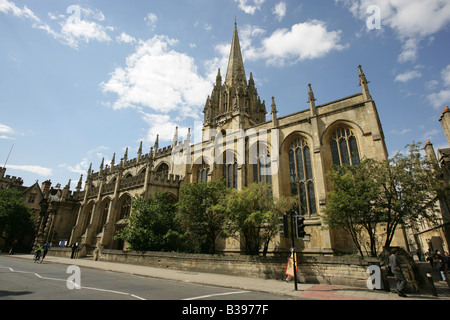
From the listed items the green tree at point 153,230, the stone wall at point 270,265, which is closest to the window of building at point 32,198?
the green tree at point 153,230

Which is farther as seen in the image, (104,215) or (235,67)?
(235,67)

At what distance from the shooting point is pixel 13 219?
31.5 meters

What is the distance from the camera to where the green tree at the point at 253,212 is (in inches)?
557

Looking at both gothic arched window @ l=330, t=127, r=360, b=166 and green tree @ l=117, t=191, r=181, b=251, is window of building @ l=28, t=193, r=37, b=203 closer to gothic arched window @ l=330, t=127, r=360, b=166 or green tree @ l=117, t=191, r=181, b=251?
green tree @ l=117, t=191, r=181, b=251

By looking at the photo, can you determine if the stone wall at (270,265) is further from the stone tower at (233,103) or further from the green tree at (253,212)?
the stone tower at (233,103)

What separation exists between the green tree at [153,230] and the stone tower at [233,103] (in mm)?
14432

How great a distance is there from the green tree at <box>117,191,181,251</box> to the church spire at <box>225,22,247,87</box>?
77.2ft

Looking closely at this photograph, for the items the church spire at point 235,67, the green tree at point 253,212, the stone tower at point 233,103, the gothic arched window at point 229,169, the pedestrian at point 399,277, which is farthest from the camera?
the church spire at point 235,67

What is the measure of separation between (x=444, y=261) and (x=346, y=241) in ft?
19.4

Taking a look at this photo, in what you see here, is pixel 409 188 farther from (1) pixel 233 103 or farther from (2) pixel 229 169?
(1) pixel 233 103

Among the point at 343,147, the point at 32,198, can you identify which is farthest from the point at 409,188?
the point at 32,198

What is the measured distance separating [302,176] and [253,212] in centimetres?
770
